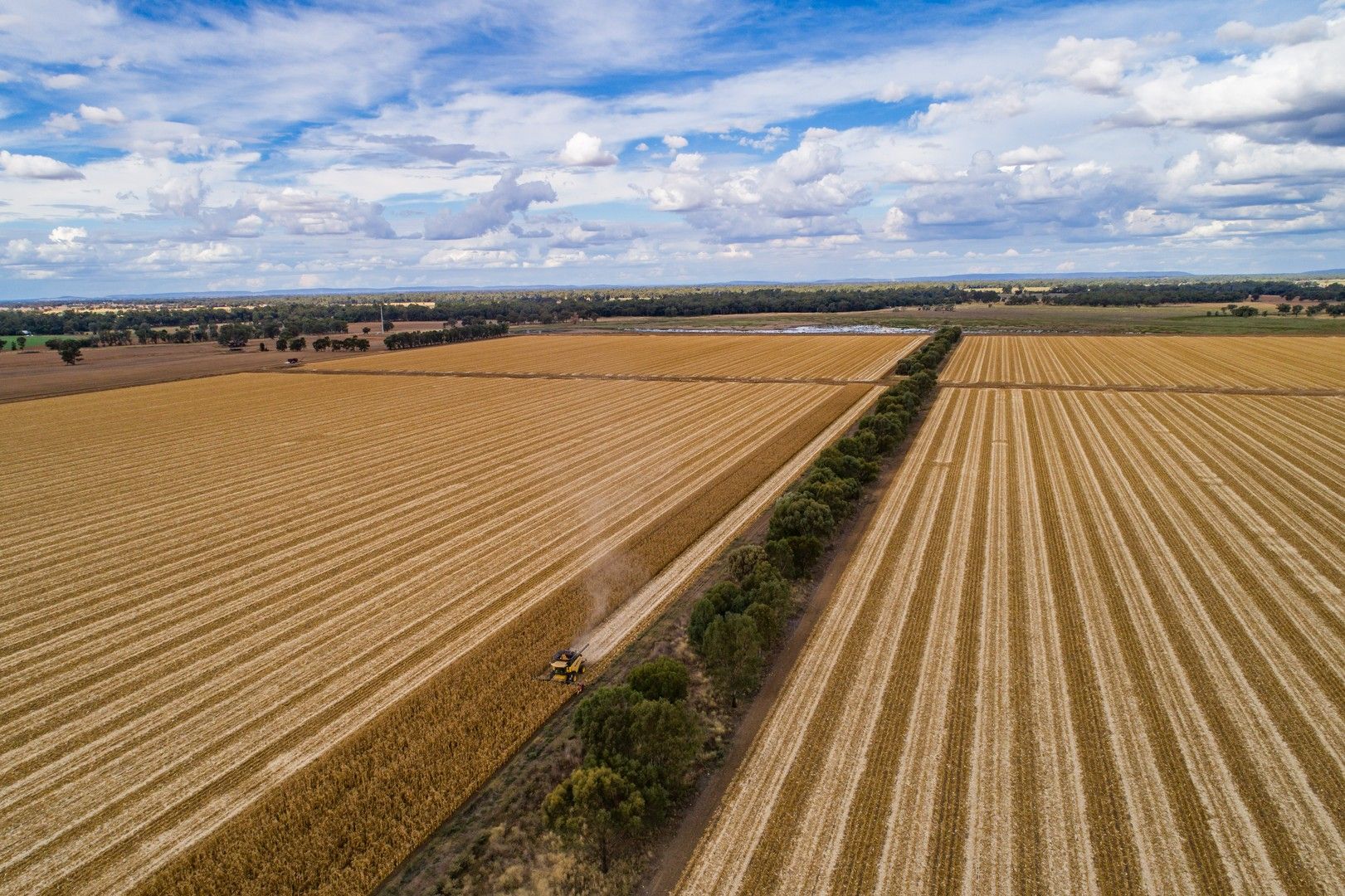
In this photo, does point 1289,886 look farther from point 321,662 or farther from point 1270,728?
point 321,662

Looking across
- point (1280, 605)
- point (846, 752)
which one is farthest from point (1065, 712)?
point (1280, 605)

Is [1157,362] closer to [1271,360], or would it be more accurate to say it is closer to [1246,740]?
[1271,360]

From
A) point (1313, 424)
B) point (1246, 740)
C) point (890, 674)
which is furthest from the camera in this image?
→ point (1313, 424)

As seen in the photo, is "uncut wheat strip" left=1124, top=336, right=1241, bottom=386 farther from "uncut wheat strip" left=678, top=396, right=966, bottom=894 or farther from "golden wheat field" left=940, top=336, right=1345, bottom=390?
"uncut wheat strip" left=678, top=396, right=966, bottom=894

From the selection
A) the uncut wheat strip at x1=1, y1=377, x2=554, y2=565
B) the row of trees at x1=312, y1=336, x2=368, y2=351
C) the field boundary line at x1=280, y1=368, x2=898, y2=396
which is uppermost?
the row of trees at x1=312, y1=336, x2=368, y2=351

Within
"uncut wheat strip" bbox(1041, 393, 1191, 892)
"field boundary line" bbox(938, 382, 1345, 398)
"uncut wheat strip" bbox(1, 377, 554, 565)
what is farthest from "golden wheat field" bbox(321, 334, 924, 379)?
Result: "uncut wheat strip" bbox(1041, 393, 1191, 892)

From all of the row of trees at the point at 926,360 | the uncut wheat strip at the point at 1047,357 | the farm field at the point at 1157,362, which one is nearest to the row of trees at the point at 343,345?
the row of trees at the point at 926,360
